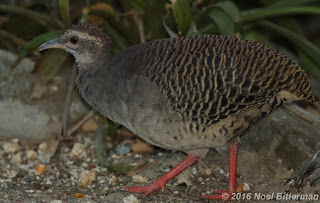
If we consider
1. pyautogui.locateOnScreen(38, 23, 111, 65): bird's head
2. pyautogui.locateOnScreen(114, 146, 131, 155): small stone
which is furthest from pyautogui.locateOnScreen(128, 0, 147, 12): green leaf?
pyautogui.locateOnScreen(114, 146, 131, 155): small stone

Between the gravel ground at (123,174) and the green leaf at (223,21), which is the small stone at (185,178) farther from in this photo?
the green leaf at (223,21)

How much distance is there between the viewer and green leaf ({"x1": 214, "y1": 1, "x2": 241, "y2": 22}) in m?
5.33

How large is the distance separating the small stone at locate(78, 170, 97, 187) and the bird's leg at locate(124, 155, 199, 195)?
1.06ft

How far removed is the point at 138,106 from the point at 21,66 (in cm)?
219

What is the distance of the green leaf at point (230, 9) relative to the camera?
533cm

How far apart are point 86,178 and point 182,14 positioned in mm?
1727

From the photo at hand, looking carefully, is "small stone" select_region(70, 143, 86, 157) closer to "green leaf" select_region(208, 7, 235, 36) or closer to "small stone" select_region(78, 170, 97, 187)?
"small stone" select_region(78, 170, 97, 187)

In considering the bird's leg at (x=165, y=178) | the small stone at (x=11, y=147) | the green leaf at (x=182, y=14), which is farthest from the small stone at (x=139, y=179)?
the green leaf at (x=182, y=14)

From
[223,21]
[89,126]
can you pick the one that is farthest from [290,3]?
[89,126]

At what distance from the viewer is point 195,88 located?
13.6 ft

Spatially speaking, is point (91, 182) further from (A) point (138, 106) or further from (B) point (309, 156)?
(B) point (309, 156)

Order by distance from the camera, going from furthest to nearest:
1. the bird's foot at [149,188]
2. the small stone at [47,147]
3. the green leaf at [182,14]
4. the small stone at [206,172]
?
the small stone at [47,147], the green leaf at [182,14], the small stone at [206,172], the bird's foot at [149,188]

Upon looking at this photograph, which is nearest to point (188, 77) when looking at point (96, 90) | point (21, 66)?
point (96, 90)

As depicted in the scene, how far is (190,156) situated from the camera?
189 inches
